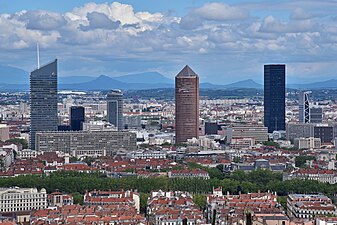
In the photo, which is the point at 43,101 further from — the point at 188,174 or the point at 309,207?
the point at 309,207

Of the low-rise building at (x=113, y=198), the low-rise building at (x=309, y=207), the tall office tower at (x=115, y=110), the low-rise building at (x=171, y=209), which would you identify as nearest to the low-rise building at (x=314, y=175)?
the low-rise building at (x=171, y=209)

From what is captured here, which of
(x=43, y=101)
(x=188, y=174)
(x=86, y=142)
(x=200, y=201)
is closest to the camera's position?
(x=200, y=201)

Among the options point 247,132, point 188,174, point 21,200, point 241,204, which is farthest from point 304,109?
point 241,204

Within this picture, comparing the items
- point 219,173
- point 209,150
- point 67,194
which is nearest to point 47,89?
point 209,150

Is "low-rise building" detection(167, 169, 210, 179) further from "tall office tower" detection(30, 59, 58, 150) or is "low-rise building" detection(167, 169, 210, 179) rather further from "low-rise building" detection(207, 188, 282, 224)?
"tall office tower" detection(30, 59, 58, 150)

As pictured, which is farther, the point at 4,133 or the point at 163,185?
the point at 4,133

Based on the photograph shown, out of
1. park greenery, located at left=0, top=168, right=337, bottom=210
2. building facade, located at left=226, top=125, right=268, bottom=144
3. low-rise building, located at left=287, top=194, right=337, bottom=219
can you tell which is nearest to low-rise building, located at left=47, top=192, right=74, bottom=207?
park greenery, located at left=0, top=168, right=337, bottom=210

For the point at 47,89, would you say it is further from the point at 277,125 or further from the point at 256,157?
the point at 277,125
